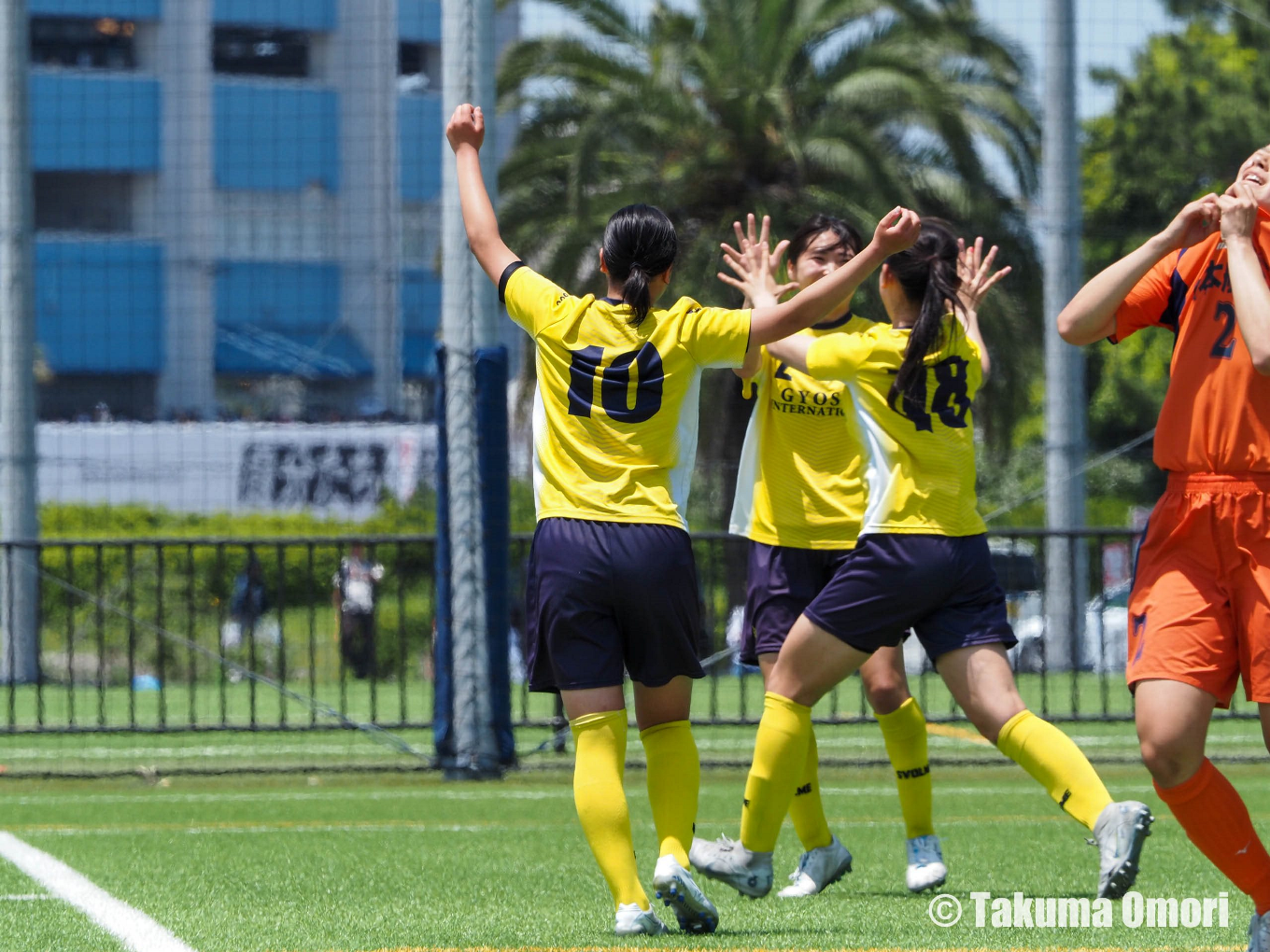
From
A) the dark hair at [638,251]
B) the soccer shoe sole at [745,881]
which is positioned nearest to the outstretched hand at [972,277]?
the dark hair at [638,251]

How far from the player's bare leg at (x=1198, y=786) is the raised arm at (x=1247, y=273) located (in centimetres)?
73

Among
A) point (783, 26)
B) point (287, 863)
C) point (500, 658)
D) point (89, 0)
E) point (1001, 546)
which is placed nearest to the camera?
point (287, 863)

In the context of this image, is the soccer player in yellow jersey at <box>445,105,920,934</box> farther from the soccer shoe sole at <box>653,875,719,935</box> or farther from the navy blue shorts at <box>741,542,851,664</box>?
the navy blue shorts at <box>741,542,851,664</box>

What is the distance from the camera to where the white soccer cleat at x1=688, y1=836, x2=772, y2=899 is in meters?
5.26

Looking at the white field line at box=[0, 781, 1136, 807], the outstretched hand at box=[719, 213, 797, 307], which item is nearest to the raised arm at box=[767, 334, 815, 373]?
the outstretched hand at box=[719, 213, 797, 307]

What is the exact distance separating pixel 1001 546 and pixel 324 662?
218 inches

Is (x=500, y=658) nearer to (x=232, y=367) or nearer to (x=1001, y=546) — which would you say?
(x=1001, y=546)

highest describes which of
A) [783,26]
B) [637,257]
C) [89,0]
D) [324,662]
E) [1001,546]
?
[89,0]

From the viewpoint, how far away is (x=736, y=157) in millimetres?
21203

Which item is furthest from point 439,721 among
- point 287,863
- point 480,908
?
point 480,908

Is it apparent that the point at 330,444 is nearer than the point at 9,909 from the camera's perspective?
No

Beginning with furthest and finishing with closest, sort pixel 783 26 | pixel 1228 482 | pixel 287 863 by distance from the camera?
pixel 783 26
pixel 287 863
pixel 1228 482

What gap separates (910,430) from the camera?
5.32 meters

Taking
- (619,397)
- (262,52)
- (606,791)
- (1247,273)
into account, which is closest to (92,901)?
(606,791)
